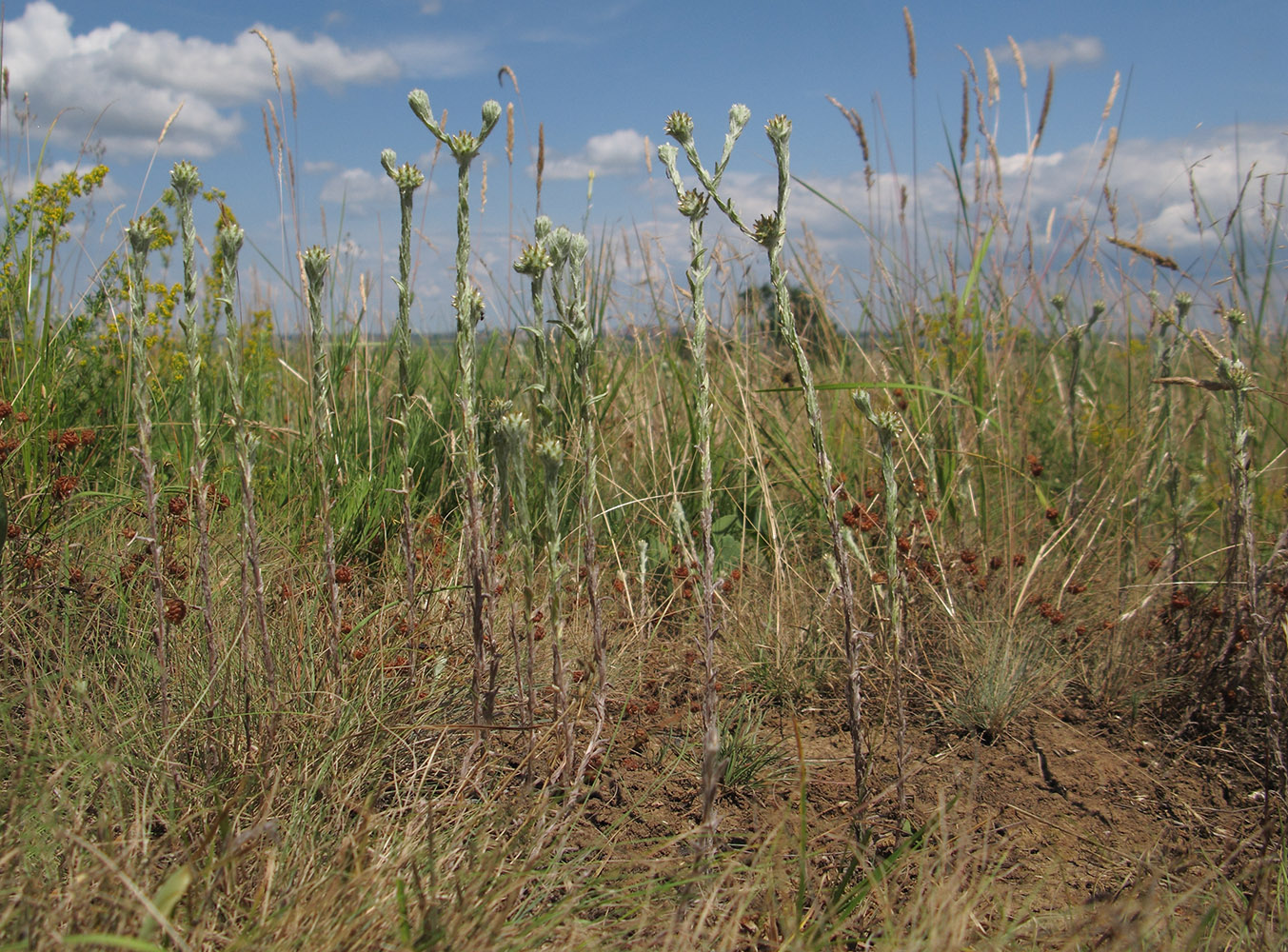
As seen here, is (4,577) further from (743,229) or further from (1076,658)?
(1076,658)

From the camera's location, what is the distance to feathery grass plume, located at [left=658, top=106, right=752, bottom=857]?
132 centimetres

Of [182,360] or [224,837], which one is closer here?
[224,837]

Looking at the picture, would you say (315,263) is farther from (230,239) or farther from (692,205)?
(692,205)

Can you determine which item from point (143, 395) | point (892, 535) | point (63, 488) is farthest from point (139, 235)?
point (892, 535)

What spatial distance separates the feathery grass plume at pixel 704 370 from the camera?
132 centimetres

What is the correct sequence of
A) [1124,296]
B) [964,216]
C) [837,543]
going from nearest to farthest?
[837,543] → [964,216] → [1124,296]

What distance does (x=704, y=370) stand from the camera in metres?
1.35

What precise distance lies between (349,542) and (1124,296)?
3403 mm

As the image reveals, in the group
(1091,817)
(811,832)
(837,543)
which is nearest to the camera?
(837,543)

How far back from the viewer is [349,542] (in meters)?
2.77

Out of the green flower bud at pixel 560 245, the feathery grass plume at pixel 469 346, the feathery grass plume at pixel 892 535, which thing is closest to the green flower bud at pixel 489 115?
the feathery grass plume at pixel 469 346

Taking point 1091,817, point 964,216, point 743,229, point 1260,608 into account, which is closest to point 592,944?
point 743,229

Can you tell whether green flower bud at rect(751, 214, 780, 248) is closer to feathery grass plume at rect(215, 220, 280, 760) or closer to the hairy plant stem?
the hairy plant stem

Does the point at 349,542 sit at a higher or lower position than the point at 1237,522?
lower
